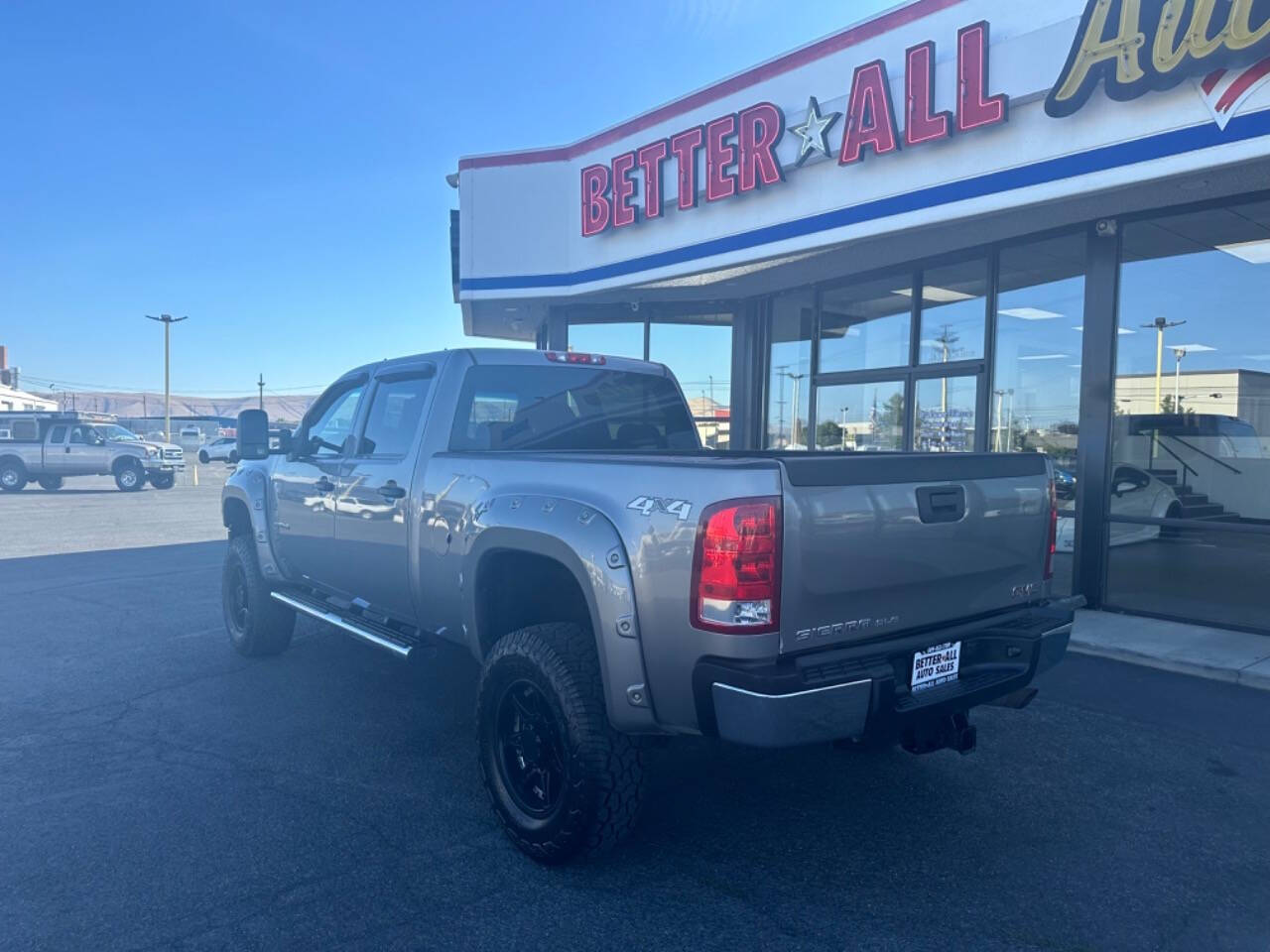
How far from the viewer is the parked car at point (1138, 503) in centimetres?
766

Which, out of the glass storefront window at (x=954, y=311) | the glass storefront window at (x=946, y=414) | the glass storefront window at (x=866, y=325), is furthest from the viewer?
the glass storefront window at (x=866, y=325)

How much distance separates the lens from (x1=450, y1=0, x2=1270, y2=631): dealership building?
21.7 feet

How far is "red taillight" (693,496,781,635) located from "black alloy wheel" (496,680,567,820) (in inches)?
Answer: 34.1

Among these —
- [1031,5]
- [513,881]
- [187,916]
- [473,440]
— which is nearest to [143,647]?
[473,440]

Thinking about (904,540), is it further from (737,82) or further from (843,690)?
(737,82)

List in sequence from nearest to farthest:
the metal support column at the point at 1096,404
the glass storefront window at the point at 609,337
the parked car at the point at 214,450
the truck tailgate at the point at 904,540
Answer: the truck tailgate at the point at 904,540, the metal support column at the point at 1096,404, the glass storefront window at the point at 609,337, the parked car at the point at 214,450

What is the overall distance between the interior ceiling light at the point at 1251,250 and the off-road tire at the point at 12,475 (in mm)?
26991

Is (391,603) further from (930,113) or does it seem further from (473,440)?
(930,113)

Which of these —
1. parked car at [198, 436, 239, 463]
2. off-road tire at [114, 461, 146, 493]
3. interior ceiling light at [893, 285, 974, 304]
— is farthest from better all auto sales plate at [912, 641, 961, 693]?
parked car at [198, 436, 239, 463]

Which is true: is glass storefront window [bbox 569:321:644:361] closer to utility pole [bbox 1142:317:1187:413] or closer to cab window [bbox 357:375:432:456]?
utility pole [bbox 1142:317:1187:413]

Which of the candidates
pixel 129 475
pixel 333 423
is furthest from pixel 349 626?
pixel 129 475

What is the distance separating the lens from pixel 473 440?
4.54m

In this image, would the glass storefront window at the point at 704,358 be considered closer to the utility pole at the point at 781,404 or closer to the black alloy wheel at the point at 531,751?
the utility pole at the point at 781,404

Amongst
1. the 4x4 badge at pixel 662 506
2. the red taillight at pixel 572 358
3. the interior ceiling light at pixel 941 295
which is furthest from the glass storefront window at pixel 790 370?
the 4x4 badge at pixel 662 506
